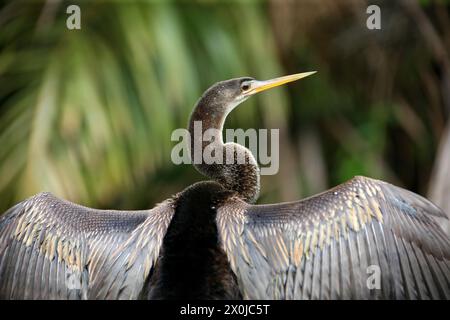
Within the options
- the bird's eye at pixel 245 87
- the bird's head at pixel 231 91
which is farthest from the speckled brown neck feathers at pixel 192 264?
the bird's eye at pixel 245 87

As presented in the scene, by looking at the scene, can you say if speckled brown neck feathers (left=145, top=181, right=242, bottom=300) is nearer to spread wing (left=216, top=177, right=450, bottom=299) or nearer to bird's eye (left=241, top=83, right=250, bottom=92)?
spread wing (left=216, top=177, right=450, bottom=299)

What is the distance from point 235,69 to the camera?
8828 mm

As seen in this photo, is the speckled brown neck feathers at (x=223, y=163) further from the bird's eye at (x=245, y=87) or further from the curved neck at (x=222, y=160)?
the bird's eye at (x=245, y=87)

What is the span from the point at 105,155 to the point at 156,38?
1269 mm

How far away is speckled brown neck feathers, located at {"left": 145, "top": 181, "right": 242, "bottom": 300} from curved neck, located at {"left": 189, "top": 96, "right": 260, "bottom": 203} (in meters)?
0.45

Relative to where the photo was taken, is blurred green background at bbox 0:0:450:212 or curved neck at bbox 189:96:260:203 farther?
blurred green background at bbox 0:0:450:212

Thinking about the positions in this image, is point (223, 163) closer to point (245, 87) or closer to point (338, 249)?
point (245, 87)

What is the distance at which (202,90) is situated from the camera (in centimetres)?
871

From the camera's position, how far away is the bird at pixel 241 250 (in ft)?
13.2

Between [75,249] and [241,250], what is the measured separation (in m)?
0.86

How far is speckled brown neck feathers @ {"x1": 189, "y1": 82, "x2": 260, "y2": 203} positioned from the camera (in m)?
4.66

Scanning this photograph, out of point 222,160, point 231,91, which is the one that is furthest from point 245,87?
point 222,160

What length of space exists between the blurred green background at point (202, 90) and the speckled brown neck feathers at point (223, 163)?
9.79 feet

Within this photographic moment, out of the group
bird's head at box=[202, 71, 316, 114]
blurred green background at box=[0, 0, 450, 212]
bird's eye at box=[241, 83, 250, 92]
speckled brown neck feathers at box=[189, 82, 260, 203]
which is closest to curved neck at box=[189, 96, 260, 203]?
speckled brown neck feathers at box=[189, 82, 260, 203]
